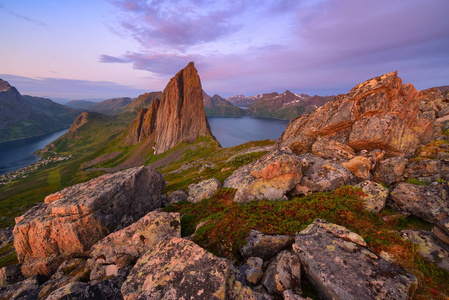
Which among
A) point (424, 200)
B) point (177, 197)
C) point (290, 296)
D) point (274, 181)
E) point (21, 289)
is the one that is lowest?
point (21, 289)

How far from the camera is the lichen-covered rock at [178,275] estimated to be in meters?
7.25

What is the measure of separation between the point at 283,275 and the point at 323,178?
37.4 ft

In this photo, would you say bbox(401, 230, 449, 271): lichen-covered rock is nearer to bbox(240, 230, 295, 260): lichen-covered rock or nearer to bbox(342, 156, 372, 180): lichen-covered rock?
bbox(240, 230, 295, 260): lichen-covered rock

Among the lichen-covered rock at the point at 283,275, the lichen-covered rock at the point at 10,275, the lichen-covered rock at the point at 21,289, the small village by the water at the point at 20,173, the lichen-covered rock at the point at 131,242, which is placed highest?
the lichen-covered rock at the point at 283,275

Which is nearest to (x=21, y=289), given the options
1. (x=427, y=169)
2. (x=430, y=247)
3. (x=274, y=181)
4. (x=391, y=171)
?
(x=274, y=181)

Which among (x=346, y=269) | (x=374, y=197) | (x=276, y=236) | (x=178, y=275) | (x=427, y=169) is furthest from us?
(x=427, y=169)

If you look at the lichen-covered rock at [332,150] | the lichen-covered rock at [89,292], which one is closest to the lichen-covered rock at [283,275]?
the lichen-covered rock at [89,292]

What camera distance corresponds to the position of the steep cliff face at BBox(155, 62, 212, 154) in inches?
4815

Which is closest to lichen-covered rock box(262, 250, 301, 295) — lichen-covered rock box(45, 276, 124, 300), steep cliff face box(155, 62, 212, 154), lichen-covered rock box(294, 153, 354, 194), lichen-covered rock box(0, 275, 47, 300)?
lichen-covered rock box(45, 276, 124, 300)

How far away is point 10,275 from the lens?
14945 millimetres

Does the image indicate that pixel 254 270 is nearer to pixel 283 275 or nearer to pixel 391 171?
A: pixel 283 275

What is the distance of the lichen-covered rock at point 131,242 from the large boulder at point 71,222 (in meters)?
3.09

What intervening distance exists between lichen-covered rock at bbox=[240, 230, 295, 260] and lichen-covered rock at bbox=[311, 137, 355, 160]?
1497 centimetres

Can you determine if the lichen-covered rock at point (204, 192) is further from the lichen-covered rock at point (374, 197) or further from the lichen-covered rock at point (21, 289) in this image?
the lichen-covered rock at point (374, 197)
